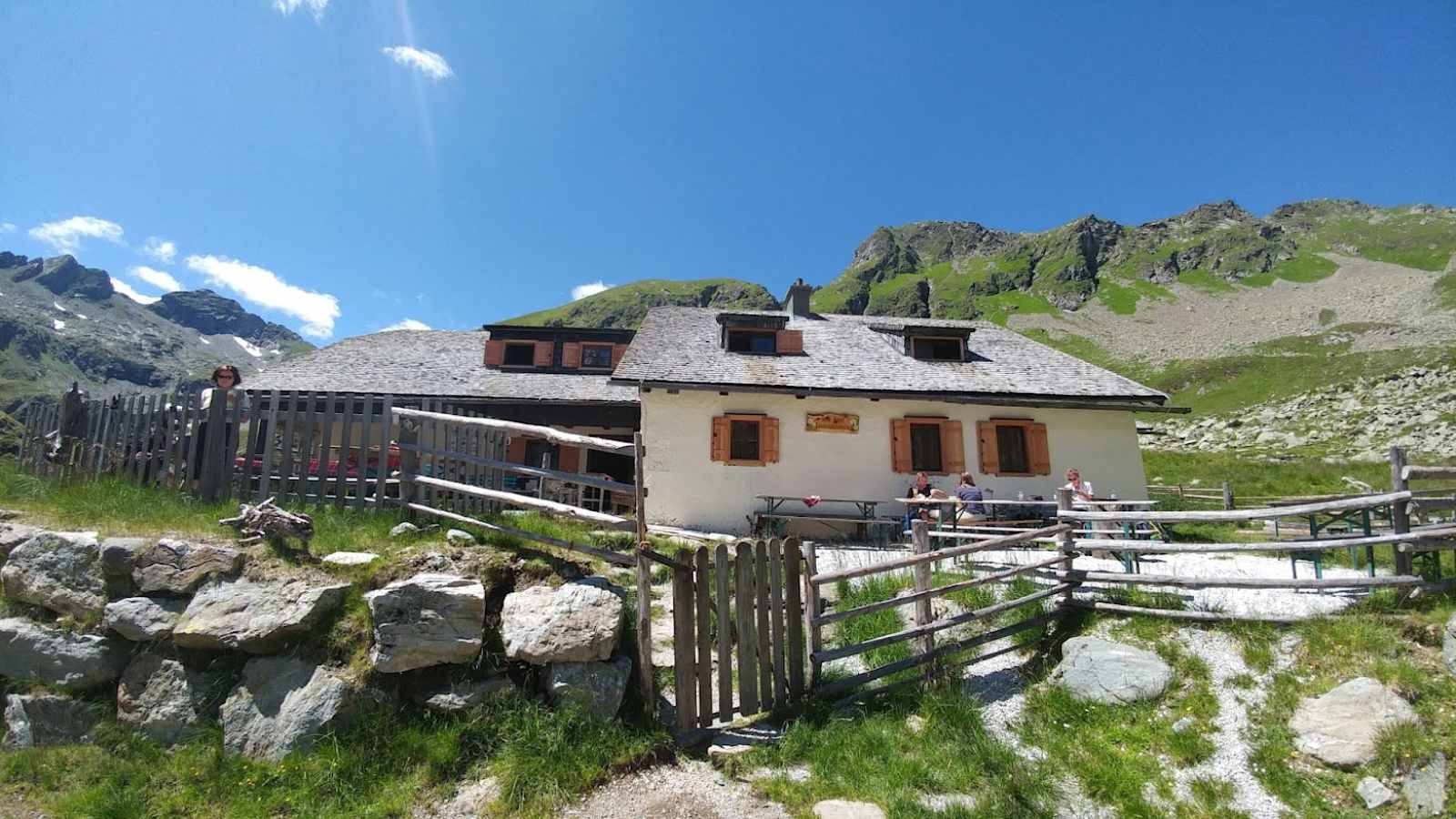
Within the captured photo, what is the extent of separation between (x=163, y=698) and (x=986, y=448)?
14778mm

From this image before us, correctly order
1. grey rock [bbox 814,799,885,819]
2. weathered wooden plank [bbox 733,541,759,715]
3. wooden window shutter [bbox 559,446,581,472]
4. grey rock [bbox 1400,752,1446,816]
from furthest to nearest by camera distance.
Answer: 1. wooden window shutter [bbox 559,446,581,472]
2. weathered wooden plank [bbox 733,541,759,715]
3. grey rock [bbox 814,799,885,819]
4. grey rock [bbox 1400,752,1446,816]

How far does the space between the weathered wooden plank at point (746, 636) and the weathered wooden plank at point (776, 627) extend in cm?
22

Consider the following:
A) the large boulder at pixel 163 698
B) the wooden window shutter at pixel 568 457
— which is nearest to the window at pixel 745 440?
the wooden window shutter at pixel 568 457

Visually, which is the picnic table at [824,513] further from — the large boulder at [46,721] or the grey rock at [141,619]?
the large boulder at [46,721]

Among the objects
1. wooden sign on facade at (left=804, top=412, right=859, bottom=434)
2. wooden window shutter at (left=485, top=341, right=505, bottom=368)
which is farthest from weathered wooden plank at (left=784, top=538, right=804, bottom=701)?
wooden window shutter at (left=485, top=341, right=505, bottom=368)

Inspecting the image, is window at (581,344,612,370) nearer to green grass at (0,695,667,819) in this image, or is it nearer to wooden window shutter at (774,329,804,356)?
wooden window shutter at (774,329,804,356)

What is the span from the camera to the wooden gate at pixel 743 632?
200 inches

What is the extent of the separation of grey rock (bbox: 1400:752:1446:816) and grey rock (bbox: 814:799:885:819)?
124 inches

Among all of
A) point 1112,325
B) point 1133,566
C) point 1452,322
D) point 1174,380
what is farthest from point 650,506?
point 1112,325

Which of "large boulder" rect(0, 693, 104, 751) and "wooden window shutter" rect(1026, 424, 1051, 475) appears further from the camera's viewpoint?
"wooden window shutter" rect(1026, 424, 1051, 475)

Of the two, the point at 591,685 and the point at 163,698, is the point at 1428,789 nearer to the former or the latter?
the point at 591,685

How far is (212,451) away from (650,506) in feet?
27.2

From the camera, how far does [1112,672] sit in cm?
541

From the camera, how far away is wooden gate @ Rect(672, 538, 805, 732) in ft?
16.7
